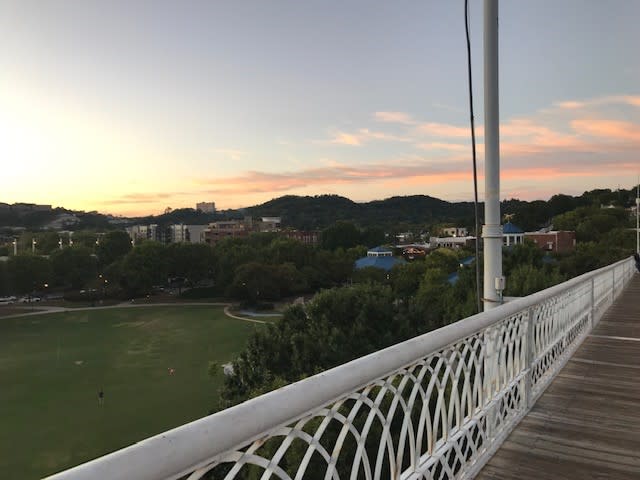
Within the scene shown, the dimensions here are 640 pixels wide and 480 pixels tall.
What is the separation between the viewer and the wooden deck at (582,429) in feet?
9.56

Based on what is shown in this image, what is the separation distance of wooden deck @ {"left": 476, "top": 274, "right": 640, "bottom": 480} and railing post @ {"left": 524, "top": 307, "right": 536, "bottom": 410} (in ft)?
0.39

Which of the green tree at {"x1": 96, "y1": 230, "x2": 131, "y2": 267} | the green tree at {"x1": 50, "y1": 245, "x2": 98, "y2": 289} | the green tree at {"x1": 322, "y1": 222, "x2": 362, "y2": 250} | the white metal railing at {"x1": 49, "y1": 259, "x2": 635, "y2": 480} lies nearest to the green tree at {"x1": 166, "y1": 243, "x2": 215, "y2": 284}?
the green tree at {"x1": 50, "y1": 245, "x2": 98, "y2": 289}

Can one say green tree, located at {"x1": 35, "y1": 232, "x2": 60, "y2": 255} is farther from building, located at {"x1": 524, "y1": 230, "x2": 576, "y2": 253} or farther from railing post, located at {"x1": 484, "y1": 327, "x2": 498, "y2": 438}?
railing post, located at {"x1": 484, "y1": 327, "x2": 498, "y2": 438}

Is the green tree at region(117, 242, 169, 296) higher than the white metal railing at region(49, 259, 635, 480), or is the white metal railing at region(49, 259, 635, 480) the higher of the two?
the white metal railing at region(49, 259, 635, 480)

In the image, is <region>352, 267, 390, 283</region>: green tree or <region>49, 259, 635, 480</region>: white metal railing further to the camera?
<region>352, 267, 390, 283</region>: green tree

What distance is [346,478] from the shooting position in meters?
7.95

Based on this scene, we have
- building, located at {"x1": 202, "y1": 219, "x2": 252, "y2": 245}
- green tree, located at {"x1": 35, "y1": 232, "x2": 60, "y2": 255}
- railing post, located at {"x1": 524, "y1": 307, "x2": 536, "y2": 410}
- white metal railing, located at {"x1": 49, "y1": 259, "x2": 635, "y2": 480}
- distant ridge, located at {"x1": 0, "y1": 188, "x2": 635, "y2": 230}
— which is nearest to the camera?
white metal railing, located at {"x1": 49, "y1": 259, "x2": 635, "y2": 480}

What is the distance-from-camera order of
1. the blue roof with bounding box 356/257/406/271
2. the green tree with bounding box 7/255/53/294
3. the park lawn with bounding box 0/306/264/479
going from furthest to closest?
the green tree with bounding box 7/255/53/294, the blue roof with bounding box 356/257/406/271, the park lawn with bounding box 0/306/264/479

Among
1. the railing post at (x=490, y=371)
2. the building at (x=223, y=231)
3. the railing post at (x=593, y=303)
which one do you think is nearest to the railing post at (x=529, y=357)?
the railing post at (x=490, y=371)

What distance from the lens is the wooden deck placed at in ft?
9.56

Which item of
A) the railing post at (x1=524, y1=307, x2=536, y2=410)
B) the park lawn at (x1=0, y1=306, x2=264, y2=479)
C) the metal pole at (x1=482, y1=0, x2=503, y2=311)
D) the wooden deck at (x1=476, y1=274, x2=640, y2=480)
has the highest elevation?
the metal pole at (x1=482, y1=0, x2=503, y2=311)

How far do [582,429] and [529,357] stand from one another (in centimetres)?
64

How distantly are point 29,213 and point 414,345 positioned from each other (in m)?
211

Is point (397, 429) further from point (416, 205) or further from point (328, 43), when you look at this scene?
point (416, 205)
